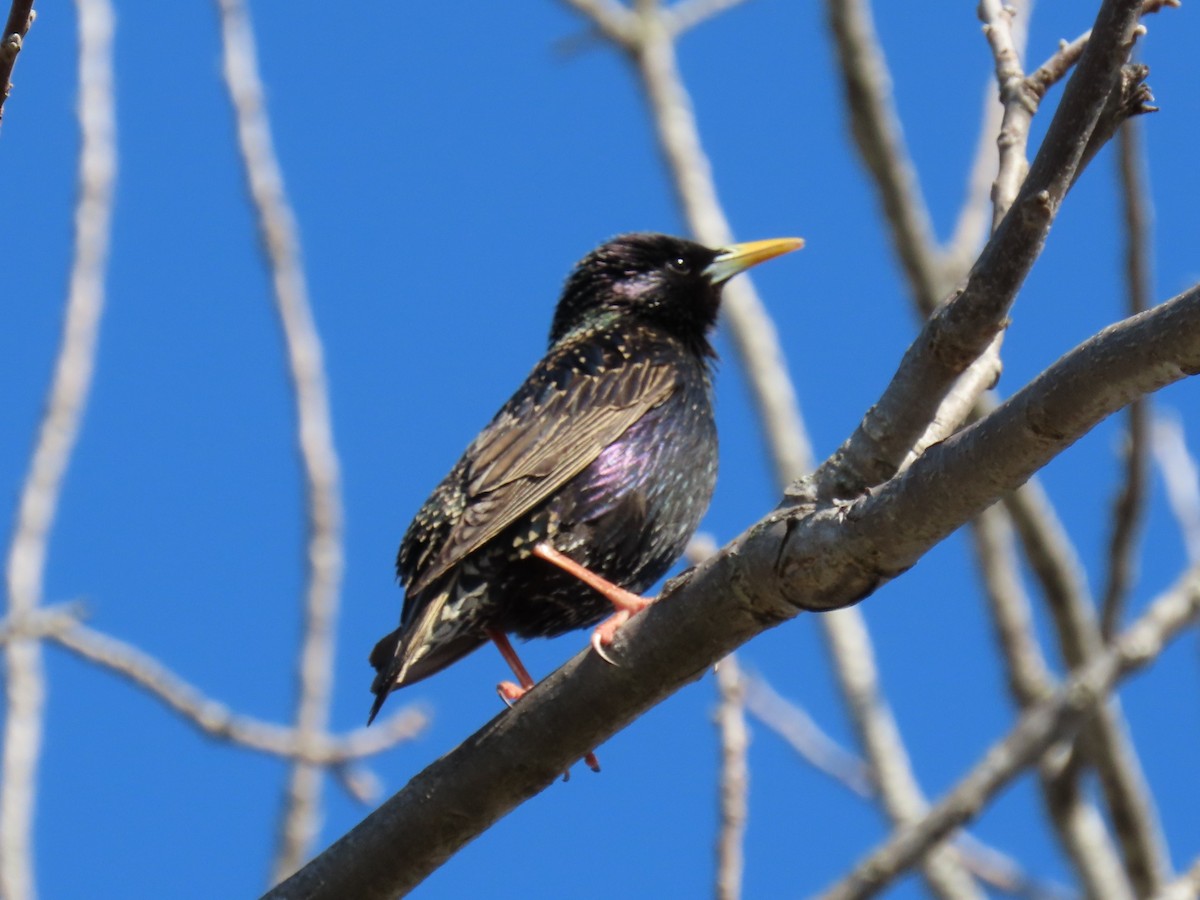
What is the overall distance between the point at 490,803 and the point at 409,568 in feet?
6.01

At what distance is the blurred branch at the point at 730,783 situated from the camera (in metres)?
4.18

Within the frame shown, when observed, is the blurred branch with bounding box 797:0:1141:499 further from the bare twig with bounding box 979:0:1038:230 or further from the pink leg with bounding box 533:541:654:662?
the pink leg with bounding box 533:541:654:662

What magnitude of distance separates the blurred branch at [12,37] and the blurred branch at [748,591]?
148 centimetres

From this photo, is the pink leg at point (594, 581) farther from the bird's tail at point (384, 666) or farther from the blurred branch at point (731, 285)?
the blurred branch at point (731, 285)

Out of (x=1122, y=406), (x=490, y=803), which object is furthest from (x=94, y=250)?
(x=1122, y=406)

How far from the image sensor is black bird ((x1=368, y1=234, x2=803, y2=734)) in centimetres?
496

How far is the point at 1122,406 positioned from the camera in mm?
2701

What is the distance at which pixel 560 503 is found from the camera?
16.7ft

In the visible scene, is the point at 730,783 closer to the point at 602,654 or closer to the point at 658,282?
the point at 602,654

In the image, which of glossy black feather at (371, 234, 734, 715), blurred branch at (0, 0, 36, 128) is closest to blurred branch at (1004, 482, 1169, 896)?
glossy black feather at (371, 234, 734, 715)

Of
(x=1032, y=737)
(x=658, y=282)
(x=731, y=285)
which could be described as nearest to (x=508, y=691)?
(x=1032, y=737)

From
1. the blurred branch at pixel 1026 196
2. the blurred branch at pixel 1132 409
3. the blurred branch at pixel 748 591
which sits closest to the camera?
the blurred branch at pixel 748 591

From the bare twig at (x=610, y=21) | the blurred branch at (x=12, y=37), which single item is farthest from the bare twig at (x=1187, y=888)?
the bare twig at (x=610, y=21)

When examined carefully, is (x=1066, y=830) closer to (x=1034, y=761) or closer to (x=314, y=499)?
(x=1034, y=761)
